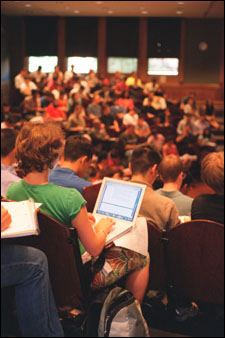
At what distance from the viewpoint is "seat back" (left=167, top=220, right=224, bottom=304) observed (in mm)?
2145

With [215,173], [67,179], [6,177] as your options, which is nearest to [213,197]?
[215,173]

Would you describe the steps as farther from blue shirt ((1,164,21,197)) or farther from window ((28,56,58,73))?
blue shirt ((1,164,21,197))

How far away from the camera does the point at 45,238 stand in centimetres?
189

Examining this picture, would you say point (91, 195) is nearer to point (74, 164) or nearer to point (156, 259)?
point (74, 164)

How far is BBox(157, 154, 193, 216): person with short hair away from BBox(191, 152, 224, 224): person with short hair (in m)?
0.61

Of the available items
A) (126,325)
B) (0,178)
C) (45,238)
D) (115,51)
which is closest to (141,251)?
(126,325)

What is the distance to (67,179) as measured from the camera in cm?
328

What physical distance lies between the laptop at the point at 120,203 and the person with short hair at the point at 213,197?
0.42m

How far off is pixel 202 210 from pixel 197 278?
0.38 metres

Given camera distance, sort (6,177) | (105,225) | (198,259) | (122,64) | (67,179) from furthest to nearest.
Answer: (122,64)
(6,177)
(67,179)
(198,259)
(105,225)

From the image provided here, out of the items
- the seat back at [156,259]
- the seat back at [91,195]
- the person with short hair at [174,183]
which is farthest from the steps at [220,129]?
the seat back at [156,259]

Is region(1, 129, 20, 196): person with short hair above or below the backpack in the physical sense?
above

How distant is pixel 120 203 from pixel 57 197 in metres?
0.42

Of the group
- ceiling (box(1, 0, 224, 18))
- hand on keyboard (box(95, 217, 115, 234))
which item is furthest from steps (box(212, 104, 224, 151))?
hand on keyboard (box(95, 217, 115, 234))
